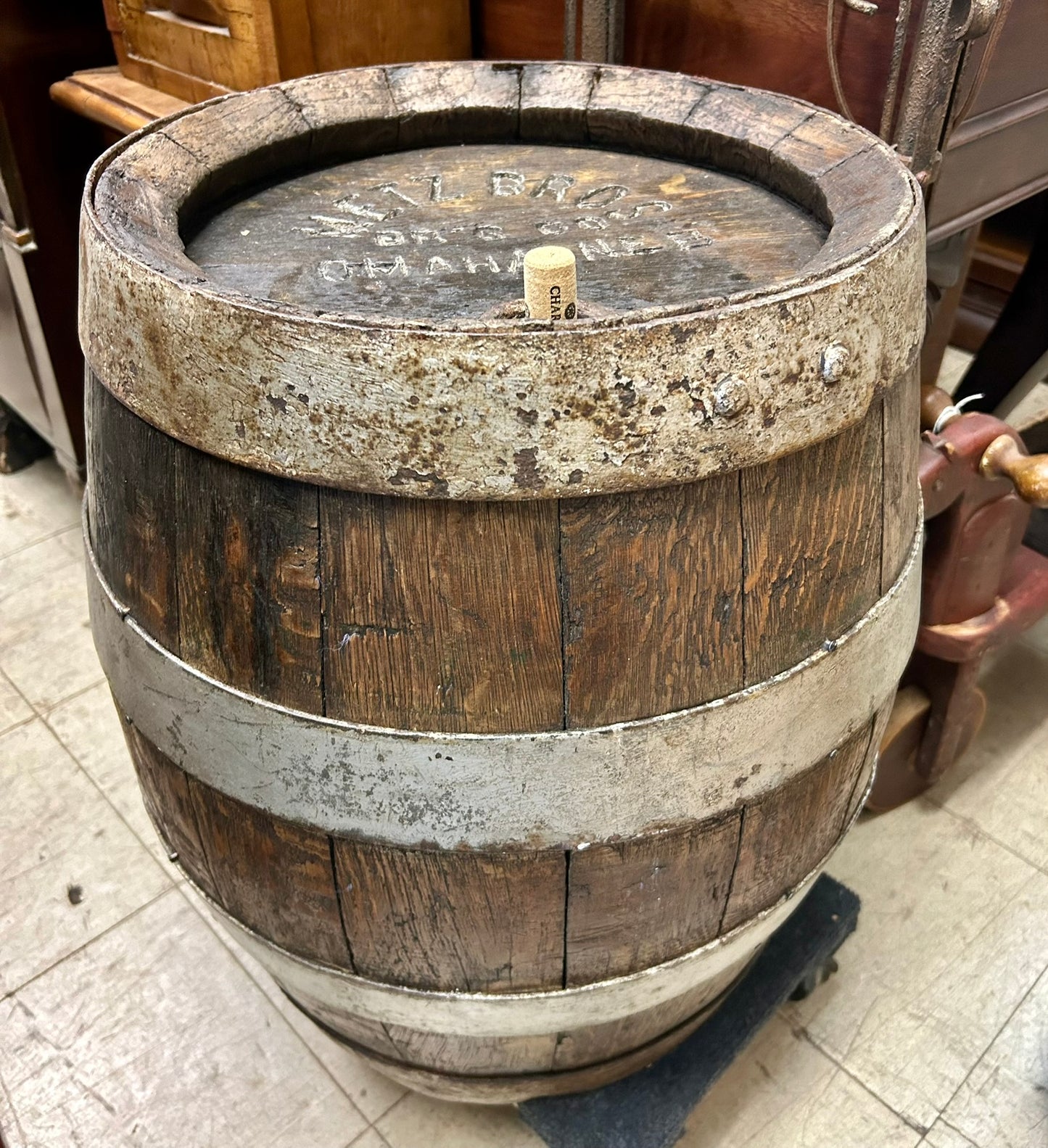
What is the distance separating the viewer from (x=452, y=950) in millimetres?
941

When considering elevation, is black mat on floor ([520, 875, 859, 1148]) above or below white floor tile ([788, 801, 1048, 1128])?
above

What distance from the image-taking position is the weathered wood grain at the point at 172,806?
3.21 feet

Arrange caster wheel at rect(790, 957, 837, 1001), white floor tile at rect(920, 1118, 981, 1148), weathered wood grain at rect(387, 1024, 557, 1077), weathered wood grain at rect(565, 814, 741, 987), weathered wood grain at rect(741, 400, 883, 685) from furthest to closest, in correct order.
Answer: caster wheel at rect(790, 957, 837, 1001) → white floor tile at rect(920, 1118, 981, 1148) → weathered wood grain at rect(387, 1024, 557, 1077) → weathered wood grain at rect(565, 814, 741, 987) → weathered wood grain at rect(741, 400, 883, 685)

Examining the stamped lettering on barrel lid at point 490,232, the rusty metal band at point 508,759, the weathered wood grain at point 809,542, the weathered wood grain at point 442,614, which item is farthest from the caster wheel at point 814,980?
the stamped lettering on barrel lid at point 490,232

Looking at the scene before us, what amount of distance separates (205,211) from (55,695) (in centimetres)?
135

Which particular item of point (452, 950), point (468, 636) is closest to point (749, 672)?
point (468, 636)

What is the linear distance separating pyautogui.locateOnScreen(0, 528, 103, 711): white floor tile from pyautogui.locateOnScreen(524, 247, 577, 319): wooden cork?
165 cm

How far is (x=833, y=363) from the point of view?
72 centimetres

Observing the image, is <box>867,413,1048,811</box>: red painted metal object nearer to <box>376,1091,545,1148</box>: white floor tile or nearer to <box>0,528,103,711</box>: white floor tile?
<box>376,1091,545,1148</box>: white floor tile

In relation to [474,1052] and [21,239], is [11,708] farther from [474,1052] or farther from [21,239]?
[474,1052]

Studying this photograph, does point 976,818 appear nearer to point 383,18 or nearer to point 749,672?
point 749,672

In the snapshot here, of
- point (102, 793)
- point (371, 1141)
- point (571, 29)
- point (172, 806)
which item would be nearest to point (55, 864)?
point (102, 793)

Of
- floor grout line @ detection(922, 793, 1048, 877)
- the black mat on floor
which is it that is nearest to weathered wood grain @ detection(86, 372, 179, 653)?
the black mat on floor

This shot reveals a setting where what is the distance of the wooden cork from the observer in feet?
2.47
